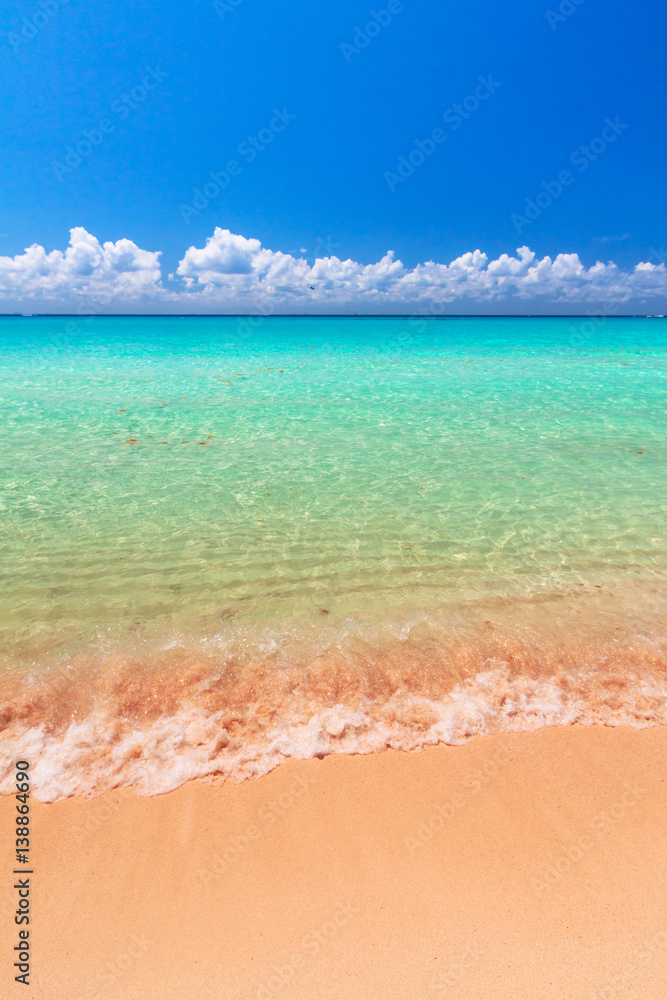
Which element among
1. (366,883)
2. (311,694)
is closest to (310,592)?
(311,694)

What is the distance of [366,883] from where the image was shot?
305 centimetres

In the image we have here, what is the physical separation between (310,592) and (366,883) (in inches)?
136

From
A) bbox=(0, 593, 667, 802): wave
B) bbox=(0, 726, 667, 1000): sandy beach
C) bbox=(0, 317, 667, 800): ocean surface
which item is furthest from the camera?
bbox=(0, 317, 667, 800): ocean surface

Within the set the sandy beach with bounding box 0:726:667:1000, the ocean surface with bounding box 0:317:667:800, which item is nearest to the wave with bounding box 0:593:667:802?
the ocean surface with bounding box 0:317:667:800

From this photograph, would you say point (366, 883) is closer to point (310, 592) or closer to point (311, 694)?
point (311, 694)

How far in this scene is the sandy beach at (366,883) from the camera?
2.65 m

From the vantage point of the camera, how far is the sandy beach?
265 cm

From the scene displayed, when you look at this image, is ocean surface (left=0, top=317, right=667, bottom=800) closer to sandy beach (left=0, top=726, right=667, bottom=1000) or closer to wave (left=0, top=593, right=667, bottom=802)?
wave (left=0, top=593, right=667, bottom=802)

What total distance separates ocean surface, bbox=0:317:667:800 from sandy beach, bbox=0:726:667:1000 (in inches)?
14.0

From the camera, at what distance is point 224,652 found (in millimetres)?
5074

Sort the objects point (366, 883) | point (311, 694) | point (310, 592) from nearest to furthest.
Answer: point (366, 883), point (311, 694), point (310, 592)

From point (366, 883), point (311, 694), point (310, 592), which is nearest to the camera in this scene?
point (366, 883)

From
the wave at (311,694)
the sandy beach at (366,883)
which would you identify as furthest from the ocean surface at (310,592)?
the sandy beach at (366,883)

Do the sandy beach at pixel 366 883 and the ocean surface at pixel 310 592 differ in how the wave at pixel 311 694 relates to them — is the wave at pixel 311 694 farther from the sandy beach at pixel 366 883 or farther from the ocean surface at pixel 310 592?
the sandy beach at pixel 366 883
